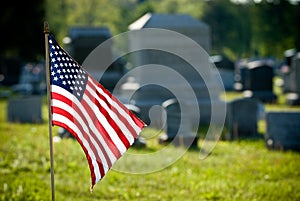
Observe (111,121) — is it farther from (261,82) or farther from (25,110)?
(261,82)

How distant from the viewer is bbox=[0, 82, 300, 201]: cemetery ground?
7633 mm

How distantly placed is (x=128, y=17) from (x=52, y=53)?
51.2m

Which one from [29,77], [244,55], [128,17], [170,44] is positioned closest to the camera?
[170,44]

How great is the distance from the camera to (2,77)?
40.6 meters

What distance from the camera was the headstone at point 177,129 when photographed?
1242 cm

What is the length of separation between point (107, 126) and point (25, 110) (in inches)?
519

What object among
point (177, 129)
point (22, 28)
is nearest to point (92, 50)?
point (22, 28)

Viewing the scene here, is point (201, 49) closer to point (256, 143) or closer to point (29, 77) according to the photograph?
point (256, 143)

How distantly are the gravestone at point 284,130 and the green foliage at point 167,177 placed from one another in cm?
30

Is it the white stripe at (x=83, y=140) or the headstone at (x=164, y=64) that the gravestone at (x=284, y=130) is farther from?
the white stripe at (x=83, y=140)

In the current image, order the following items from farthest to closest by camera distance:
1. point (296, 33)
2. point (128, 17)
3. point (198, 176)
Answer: point (128, 17) < point (296, 33) < point (198, 176)

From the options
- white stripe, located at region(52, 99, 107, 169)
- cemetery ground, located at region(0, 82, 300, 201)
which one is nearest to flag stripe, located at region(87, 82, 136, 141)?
white stripe, located at region(52, 99, 107, 169)

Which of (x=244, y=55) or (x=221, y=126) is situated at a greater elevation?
(x=244, y=55)

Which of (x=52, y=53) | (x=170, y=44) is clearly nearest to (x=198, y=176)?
(x=52, y=53)
